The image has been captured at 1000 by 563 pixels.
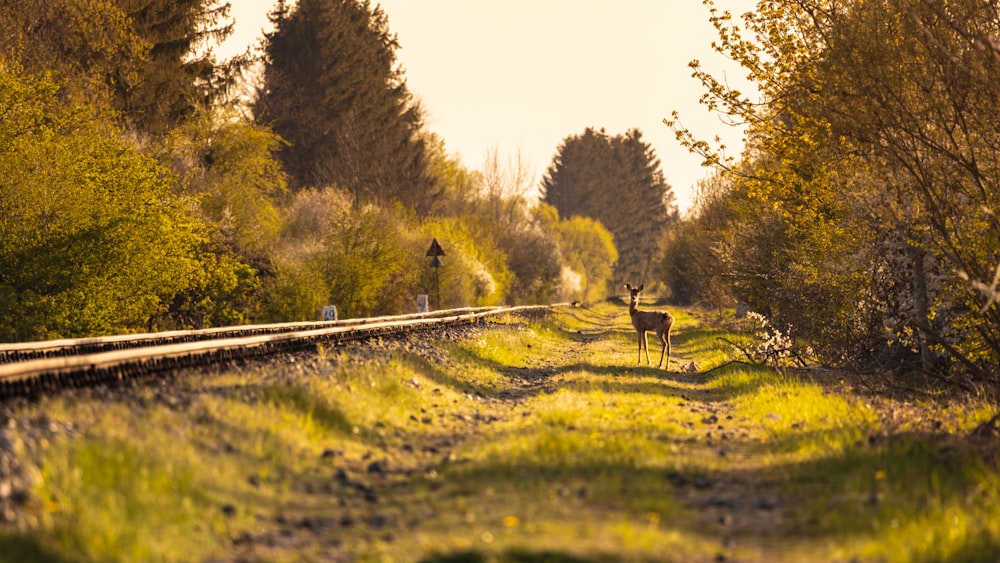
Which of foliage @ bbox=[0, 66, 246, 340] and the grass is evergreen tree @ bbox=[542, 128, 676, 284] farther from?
A: the grass

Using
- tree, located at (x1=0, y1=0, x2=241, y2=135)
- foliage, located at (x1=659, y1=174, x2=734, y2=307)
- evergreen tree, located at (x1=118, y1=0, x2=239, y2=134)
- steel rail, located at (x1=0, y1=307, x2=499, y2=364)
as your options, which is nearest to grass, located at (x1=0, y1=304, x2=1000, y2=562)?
steel rail, located at (x1=0, y1=307, x2=499, y2=364)

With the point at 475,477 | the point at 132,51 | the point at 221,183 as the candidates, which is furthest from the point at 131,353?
the point at 132,51

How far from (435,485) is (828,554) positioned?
3594 mm

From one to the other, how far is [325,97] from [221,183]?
71.7 ft

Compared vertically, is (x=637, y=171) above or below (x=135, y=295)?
above

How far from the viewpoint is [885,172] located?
14.4 meters

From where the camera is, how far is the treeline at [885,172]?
41.3ft

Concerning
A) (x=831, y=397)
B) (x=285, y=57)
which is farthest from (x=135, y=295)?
(x=285, y=57)

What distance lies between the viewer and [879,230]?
17.4m

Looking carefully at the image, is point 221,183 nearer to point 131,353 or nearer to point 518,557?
point 131,353

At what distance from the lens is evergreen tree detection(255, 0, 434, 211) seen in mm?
58344

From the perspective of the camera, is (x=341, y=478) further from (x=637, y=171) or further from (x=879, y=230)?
(x=637, y=171)

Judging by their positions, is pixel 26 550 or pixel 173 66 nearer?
pixel 26 550

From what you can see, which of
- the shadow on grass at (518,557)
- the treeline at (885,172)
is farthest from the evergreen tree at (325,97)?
the shadow on grass at (518,557)
